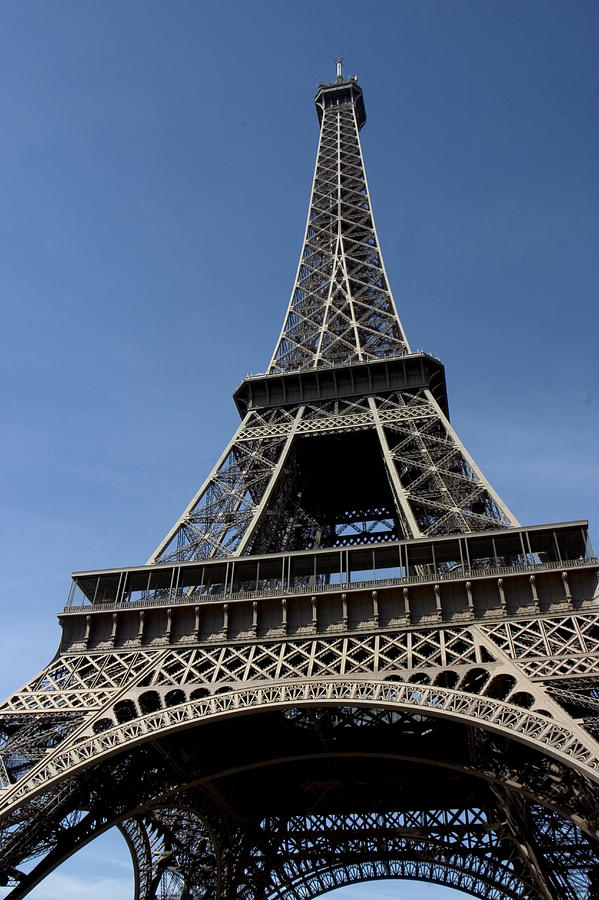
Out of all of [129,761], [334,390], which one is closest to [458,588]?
[129,761]

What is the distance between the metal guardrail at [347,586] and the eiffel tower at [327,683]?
8 centimetres

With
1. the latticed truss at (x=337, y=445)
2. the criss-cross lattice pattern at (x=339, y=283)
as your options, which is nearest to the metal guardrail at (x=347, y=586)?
the latticed truss at (x=337, y=445)

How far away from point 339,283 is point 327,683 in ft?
90.6

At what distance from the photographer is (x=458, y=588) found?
2361 cm

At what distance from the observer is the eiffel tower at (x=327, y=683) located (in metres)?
21.1

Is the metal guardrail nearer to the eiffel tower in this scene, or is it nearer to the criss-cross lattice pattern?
the eiffel tower

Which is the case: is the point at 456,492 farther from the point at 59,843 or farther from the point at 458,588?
the point at 59,843

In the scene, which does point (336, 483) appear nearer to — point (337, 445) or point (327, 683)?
point (337, 445)

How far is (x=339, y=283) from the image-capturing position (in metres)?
44.6

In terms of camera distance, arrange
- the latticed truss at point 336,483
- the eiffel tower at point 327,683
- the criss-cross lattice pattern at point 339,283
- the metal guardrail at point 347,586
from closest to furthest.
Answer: the eiffel tower at point 327,683 → the metal guardrail at point 347,586 → the latticed truss at point 336,483 → the criss-cross lattice pattern at point 339,283

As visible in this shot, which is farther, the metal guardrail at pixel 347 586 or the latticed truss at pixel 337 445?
the latticed truss at pixel 337 445

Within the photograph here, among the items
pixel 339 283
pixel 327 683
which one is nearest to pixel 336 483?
pixel 339 283

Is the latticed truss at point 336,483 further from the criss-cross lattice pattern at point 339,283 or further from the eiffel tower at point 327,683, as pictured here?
the criss-cross lattice pattern at point 339,283

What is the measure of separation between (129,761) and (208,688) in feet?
13.0
